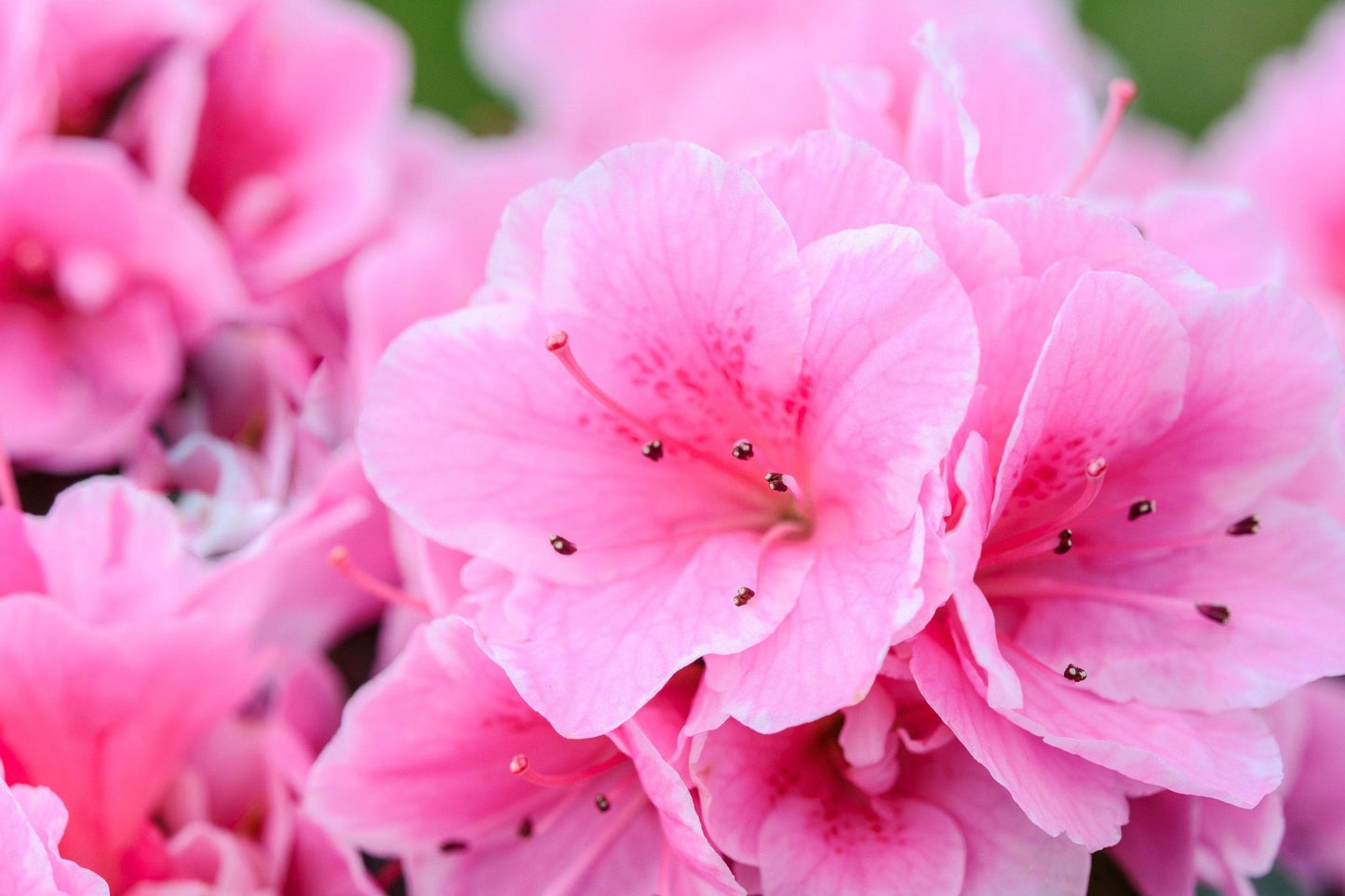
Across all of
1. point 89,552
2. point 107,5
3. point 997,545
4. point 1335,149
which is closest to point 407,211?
point 107,5

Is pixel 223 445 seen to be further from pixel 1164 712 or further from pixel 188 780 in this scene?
pixel 1164 712

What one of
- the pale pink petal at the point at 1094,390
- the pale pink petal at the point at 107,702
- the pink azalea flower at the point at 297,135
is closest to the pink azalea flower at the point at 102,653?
the pale pink petal at the point at 107,702

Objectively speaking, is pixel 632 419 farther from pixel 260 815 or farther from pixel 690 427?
pixel 260 815

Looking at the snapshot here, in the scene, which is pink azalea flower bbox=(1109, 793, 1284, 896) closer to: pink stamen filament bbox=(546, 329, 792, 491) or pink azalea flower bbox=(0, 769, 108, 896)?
pink stamen filament bbox=(546, 329, 792, 491)

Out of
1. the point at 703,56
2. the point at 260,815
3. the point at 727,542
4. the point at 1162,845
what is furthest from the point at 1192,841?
the point at 703,56

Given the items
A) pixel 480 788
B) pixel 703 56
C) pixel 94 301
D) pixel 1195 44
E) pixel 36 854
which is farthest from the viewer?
pixel 1195 44

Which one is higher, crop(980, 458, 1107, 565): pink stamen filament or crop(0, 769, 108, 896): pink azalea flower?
crop(980, 458, 1107, 565): pink stamen filament

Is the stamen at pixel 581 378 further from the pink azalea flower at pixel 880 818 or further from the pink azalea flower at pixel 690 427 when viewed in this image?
the pink azalea flower at pixel 880 818

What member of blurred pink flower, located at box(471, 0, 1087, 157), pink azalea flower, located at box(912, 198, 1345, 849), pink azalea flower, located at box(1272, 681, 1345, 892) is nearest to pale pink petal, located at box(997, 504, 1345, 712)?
pink azalea flower, located at box(912, 198, 1345, 849)
